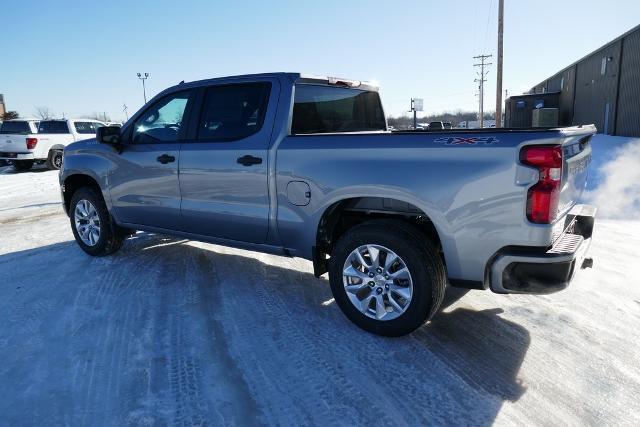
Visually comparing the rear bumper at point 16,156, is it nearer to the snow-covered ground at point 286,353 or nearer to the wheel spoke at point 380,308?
the snow-covered ground at point 286,353

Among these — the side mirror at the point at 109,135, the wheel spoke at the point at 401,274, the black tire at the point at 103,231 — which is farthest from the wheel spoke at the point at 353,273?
the black tire at the point at 103,231

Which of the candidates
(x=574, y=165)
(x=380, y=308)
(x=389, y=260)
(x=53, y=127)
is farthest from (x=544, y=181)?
(x=53, y=127)

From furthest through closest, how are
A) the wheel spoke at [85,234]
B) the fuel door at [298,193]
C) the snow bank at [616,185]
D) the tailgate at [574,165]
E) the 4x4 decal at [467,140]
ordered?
the snow bank at [616,185] → the wheel spoke at [85,234] → the fuel door at [298,193] → the tailgate at [574,165] → the 4x4 decal at [467,140]


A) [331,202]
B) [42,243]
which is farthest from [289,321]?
[42,243]

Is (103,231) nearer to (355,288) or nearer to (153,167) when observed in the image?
(153,167)

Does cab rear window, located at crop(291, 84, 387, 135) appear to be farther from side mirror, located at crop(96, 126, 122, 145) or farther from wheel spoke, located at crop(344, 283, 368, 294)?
side mirror, located at crop(96, 126, 122, 145)

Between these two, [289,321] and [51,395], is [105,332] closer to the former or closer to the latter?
[51,395]

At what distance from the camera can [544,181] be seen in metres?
2.73

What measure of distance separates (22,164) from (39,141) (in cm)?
123

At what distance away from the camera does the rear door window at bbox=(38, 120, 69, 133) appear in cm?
1730

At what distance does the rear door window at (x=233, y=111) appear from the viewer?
4.02 metres

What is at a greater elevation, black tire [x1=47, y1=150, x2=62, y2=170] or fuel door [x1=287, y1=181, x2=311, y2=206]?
fuel door [x1=287, y1=181, x2=311, y2=206]

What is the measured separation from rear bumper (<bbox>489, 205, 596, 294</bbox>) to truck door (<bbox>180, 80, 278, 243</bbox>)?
6.09ft

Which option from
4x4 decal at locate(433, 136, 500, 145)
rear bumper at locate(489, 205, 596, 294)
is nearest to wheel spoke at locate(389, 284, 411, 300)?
rear bumper at locate(489, 205, 596, 294)
